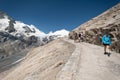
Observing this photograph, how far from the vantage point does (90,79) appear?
11.3m

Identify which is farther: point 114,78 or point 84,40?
point 84,40

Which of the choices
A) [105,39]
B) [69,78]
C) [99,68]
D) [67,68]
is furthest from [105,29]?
[69,78]

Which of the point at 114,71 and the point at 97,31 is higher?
the point at 97,31

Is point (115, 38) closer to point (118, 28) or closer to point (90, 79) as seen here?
point (118, 28)

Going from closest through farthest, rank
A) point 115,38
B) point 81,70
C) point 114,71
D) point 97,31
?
point 81,70, point 114,71, point 115,38, point 97,31

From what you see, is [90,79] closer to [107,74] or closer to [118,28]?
[107,74]

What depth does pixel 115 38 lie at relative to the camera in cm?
2638

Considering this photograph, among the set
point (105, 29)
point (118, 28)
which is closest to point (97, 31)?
point (105, 29)

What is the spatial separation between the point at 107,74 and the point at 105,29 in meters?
18.4

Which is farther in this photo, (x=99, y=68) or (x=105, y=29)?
(x=105, y=29)

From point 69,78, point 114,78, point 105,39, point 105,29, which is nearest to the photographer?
point 69,78

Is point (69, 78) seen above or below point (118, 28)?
below

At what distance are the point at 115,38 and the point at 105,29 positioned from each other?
14.4 ft

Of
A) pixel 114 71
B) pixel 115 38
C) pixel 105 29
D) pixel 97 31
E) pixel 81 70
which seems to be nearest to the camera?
pixel 81 70
